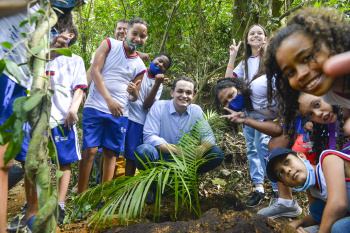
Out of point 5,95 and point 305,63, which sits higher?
point 305,63

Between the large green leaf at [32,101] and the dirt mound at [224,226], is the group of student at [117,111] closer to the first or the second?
the dirt mound at [224,226]

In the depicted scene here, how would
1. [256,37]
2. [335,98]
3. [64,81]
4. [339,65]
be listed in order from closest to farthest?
[339,65] < [335,98] < [64,81] < [256,37]

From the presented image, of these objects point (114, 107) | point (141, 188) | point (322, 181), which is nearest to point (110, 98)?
point (114, 107)

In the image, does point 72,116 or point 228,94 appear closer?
point 72,116

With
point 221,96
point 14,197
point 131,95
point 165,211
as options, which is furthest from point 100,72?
point 14,197

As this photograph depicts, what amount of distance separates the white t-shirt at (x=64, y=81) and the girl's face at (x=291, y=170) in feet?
6.72

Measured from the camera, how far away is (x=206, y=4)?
5.92 metres

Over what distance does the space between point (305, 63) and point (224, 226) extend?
1000 millimetres

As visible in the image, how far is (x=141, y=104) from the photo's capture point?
→ 12.6ft

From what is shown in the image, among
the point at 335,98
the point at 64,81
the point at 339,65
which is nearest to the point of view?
the point at 339,65

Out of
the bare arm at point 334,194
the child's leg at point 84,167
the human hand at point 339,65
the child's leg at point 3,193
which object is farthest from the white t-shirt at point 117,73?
the human hand at point 339,65

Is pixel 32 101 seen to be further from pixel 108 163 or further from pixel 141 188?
pixel 108 163

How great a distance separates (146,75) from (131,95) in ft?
1.66

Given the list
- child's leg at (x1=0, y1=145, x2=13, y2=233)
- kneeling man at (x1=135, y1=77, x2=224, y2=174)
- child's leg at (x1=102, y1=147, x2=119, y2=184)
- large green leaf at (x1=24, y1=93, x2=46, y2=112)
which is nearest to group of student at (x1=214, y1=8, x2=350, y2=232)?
kneeling man at (x1=135, y1=77, x2=224, y2=174)
